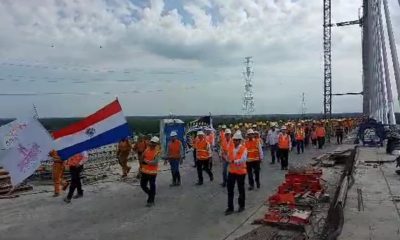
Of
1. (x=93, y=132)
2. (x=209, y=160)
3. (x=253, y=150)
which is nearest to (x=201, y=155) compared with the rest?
(x=209, y=160)

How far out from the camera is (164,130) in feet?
78.0

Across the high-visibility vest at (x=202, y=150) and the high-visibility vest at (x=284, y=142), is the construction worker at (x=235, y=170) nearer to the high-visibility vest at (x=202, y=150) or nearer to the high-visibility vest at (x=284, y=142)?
the high-visibility vest at (x=202, y=150)

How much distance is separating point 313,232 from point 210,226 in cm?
208

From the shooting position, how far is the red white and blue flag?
480 inches

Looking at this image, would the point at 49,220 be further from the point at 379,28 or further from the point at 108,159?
the point at 379,28

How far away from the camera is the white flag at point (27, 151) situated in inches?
409

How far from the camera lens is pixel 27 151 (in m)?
10.5

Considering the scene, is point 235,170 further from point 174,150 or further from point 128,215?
point 174,150

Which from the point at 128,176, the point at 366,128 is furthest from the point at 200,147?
the point at 366,128

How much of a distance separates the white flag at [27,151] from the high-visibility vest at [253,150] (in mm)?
6281

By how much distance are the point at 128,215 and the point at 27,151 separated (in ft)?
8.56

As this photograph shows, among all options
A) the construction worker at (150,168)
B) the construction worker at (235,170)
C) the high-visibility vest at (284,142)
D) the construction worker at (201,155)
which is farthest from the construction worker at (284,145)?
the construction worker at (235,170)

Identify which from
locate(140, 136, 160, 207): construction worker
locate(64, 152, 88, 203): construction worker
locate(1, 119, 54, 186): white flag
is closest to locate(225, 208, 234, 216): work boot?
locate(140, 136, 160, 207): construction worker

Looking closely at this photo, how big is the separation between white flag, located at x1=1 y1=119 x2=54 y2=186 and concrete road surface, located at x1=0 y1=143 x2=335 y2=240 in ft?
3.88
